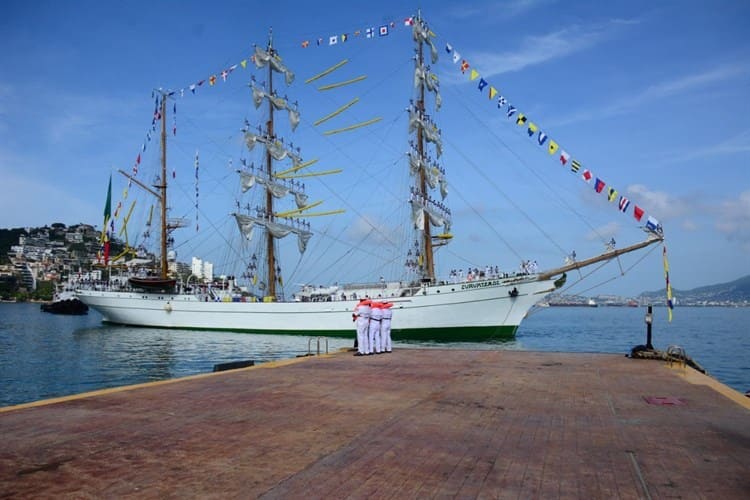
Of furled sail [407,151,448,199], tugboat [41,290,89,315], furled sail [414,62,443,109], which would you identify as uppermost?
furled sail [414,62,443,109]

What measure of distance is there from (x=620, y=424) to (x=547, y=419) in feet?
2.97

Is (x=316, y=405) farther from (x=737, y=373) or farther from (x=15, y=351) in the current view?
(x=15, y=351)

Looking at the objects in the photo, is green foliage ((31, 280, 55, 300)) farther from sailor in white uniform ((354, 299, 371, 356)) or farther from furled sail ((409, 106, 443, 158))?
sailor in white uniform ((354, 299, 371, 356))

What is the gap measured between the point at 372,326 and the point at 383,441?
1049cm

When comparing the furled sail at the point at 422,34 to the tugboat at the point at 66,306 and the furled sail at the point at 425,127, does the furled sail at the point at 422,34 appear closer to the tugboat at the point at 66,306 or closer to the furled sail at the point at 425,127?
the furled sail at the point at 425,127

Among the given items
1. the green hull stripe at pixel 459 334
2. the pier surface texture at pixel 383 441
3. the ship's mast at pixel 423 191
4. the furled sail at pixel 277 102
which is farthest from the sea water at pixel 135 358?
the furled sail at pixel 277 102

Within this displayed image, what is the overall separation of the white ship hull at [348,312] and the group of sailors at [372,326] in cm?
2019

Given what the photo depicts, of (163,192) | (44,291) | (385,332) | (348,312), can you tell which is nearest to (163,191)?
(163,192)

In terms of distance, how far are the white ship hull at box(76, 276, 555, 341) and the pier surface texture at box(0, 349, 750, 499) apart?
25.8m

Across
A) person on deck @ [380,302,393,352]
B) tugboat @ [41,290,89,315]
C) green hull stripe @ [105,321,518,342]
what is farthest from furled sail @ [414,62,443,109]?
tugboat @ [41,290,89,315]

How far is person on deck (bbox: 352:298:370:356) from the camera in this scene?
16234 millimetres

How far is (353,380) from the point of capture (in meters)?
11.2

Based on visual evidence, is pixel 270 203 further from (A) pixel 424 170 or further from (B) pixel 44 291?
(B) pixel 44 291

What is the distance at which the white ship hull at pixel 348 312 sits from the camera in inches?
1448
